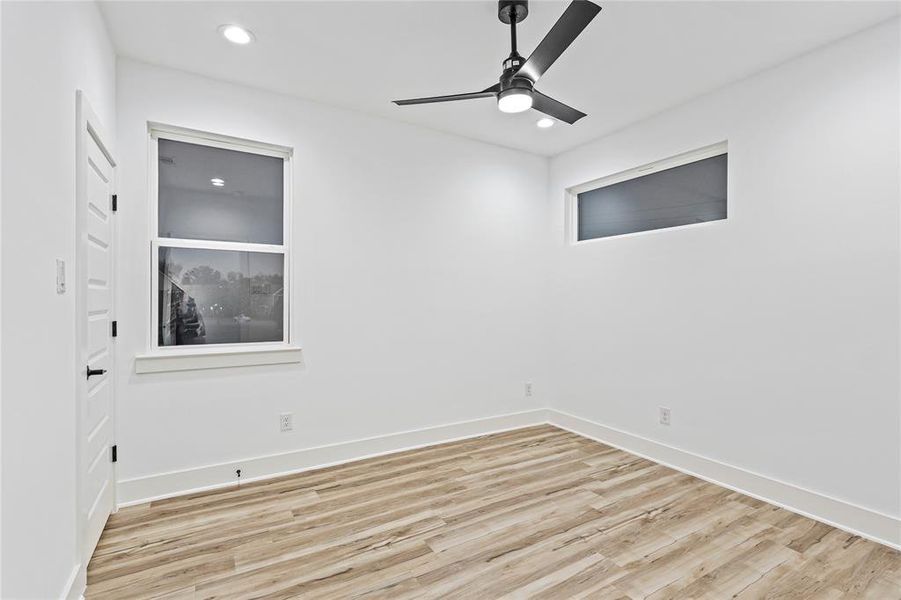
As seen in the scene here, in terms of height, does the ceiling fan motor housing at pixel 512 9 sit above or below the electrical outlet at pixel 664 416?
above

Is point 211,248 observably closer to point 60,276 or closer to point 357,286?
point 357,286

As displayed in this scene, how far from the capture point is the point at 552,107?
2.51 metres

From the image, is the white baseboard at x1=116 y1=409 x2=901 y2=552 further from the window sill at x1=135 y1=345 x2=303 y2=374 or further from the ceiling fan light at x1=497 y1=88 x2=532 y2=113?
the ceiling fan light at x1=497 y1=88 x2=532 y2=113

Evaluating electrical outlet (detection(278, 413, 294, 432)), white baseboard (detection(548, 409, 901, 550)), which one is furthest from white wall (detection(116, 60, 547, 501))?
white baseboard (detection(548, 409, 901, 550))

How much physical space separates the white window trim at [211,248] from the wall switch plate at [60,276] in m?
1.25

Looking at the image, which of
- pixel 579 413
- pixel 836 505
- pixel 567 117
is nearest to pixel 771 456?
pixel 836 505

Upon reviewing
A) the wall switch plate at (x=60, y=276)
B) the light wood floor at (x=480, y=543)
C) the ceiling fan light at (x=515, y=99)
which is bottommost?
the light wood floor at (x=480, y=543)

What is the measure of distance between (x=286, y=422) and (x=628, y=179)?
138 inches

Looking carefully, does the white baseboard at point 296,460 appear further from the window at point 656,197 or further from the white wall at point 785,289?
the window at point 656,197

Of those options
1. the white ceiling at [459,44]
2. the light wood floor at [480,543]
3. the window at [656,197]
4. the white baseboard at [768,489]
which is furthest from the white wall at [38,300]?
the window at [656,197]

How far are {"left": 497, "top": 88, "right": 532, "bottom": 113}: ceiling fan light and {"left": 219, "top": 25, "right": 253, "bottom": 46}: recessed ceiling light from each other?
4.98 feet

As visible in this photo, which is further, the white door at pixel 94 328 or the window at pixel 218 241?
the window at pixel 218 241

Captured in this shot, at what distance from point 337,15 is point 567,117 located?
139cm

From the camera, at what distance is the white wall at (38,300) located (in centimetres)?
124
